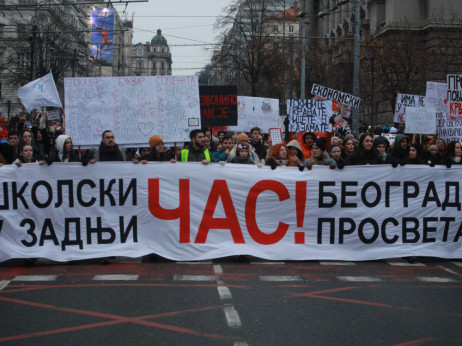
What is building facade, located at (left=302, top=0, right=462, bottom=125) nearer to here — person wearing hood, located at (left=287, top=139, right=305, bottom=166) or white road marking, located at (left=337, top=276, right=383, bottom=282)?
person wearing hood, located at (left=287, top=139, right=305, bottom=166)

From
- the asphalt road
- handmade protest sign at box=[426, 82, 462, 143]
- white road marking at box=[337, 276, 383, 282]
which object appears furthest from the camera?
handmade protest sign at box=[426, 82, 462, 143]

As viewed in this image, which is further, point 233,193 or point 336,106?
point 336,106

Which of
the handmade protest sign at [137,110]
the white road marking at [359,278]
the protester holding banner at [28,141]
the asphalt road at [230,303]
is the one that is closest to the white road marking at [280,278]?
the asphalt road at [230,303]

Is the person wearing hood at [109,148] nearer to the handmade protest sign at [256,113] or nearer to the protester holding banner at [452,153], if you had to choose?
the protester holding banner at [452,153]

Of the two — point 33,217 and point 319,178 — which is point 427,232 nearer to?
point 319,178

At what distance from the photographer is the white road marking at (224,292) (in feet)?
21.4

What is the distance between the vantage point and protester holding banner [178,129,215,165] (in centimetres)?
942

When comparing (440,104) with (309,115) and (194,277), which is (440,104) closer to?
(309,115)

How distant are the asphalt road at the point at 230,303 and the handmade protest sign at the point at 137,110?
2250 mm

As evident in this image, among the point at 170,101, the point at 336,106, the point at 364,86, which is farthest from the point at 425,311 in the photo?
the point at 364,86

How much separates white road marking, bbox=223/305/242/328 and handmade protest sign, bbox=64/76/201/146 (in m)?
4.58

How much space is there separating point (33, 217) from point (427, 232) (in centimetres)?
494

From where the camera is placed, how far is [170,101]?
33.6 feet

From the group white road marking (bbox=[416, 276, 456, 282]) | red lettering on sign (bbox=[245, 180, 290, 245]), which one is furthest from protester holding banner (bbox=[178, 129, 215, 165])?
white road marking (bbox=[416, 276, 456, 282])
